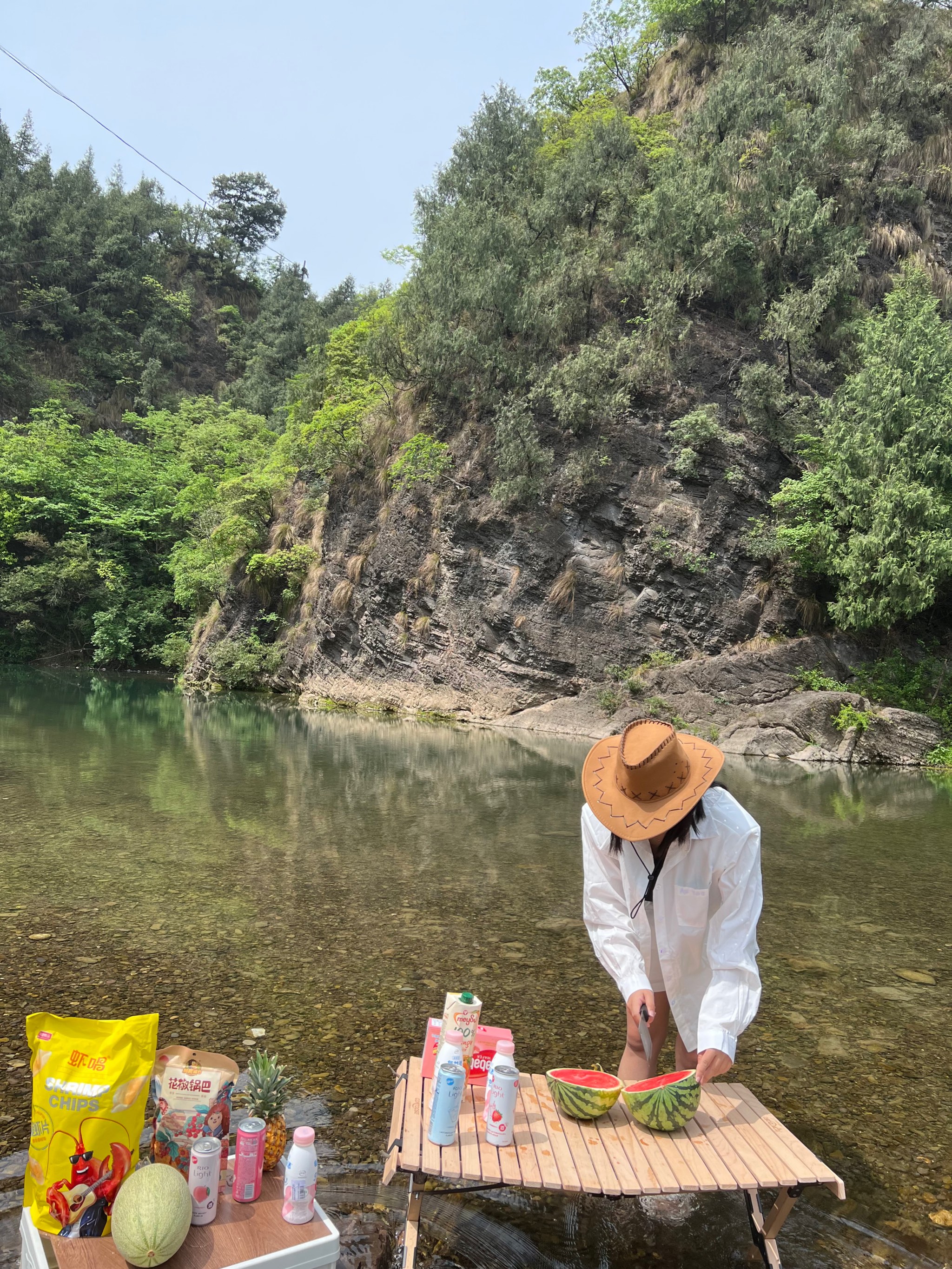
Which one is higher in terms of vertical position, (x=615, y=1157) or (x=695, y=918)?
(x=695, y=918)

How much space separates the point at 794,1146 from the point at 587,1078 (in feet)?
2.09

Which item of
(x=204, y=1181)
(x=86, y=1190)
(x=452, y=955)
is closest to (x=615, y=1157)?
(x=204, y=1181)

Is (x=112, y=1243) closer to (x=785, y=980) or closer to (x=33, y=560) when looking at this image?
(x=785, y=980)

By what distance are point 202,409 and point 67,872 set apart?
44.3m

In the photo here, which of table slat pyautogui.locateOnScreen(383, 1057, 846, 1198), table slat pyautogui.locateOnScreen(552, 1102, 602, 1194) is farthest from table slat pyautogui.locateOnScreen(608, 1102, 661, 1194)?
table slat pyautogui.locateOnScreen(552, 1102, 602, 1194)

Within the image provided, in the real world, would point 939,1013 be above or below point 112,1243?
below

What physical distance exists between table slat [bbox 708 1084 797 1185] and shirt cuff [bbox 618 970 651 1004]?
1.32 feet

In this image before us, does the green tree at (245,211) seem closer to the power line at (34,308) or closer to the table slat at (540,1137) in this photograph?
the power line at (34,308)

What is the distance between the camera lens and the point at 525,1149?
2.43 meters

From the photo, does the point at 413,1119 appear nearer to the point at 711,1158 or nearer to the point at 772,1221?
the point at 711,1158

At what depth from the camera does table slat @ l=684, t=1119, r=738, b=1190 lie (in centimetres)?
228

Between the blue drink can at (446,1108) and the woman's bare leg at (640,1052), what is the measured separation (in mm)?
747

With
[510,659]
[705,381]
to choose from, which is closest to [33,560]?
[510,659]

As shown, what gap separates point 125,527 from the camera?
3841 cm
